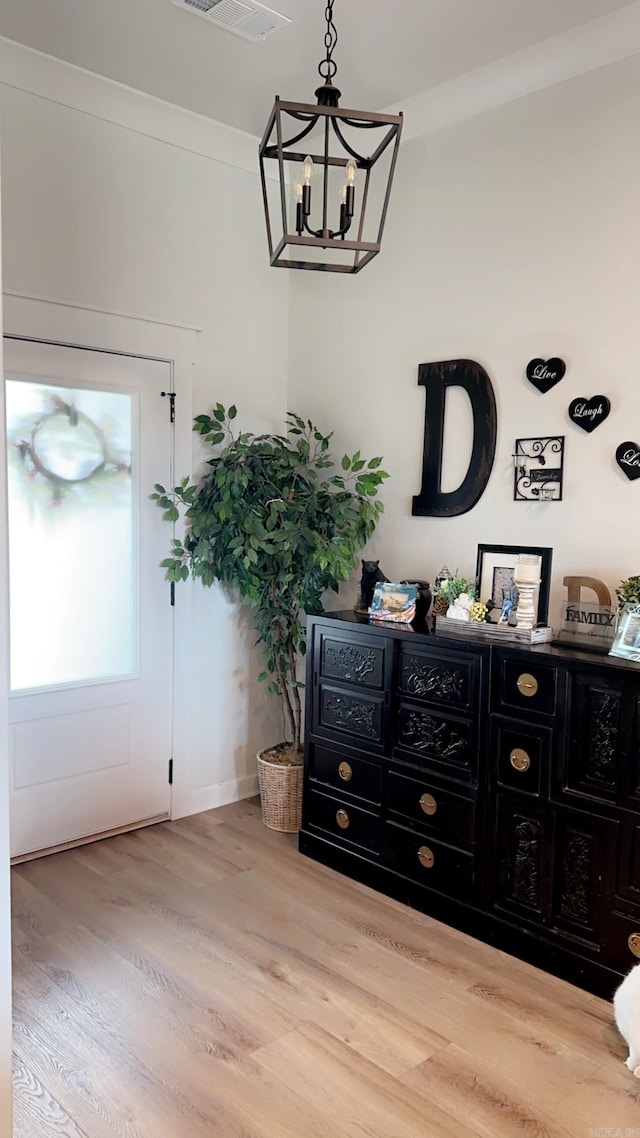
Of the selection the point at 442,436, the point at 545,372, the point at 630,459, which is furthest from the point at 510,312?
the point at 630,459

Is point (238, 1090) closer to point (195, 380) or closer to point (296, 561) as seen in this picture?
point (296, 561)

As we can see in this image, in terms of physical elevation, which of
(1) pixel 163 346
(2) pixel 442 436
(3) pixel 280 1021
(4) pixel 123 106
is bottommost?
(3) pixel 280 1021

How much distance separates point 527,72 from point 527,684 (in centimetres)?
219

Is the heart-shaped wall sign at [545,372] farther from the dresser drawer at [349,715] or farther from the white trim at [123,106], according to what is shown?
the white trim at [123,106]

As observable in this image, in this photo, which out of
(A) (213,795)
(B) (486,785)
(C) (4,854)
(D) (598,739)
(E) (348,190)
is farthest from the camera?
(A) (213,795)

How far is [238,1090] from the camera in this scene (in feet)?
6.36

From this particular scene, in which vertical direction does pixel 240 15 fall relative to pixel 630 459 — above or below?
above

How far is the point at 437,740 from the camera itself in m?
2.75

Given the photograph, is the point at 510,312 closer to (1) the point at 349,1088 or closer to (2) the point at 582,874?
(2) the point at 582,874

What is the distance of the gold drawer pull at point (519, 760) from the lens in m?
2.50

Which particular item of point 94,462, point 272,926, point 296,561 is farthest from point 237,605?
point 272,926

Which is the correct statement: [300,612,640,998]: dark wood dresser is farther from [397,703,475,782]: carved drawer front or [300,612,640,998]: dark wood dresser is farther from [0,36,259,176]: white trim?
[0,36,259,176]: white trim

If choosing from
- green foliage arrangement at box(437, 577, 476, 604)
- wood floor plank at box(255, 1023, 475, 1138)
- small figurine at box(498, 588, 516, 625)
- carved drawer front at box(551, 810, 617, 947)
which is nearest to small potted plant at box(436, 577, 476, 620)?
green foliage arrangement at box(437, 577, 476, 604)

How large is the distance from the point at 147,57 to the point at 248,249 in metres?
0.90
